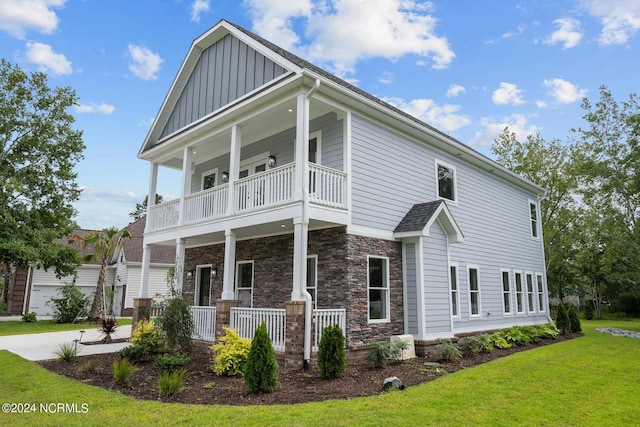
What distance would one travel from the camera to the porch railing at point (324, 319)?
9.27 meters

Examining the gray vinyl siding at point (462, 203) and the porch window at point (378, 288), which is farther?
the gray vinyl siding at point (462, 203)

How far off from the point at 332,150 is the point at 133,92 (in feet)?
34.3

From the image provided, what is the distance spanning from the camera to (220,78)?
13203 millimetres

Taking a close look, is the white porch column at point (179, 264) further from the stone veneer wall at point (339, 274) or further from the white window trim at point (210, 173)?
the white window trim at point (210, 173)

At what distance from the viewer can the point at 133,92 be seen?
1711 centimetres

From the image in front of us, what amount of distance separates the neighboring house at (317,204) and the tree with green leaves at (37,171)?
10.4 m

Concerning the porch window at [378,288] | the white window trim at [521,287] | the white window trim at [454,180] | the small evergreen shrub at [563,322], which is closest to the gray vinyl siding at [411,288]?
the porch window at [378,288]

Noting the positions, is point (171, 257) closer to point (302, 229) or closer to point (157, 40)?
point (157, 40)

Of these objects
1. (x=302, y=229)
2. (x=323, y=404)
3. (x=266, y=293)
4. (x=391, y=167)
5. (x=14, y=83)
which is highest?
(x=14, y=83)

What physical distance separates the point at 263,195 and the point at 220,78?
4.89 meters

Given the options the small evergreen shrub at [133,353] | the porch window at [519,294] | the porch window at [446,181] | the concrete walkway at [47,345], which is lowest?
the concrete walkway at [47,345]

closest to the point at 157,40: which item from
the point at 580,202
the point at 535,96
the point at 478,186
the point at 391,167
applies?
the point at 391,167

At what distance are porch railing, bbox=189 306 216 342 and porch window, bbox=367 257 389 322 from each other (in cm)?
434

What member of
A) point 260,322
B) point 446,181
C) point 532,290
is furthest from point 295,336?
point 532,290
